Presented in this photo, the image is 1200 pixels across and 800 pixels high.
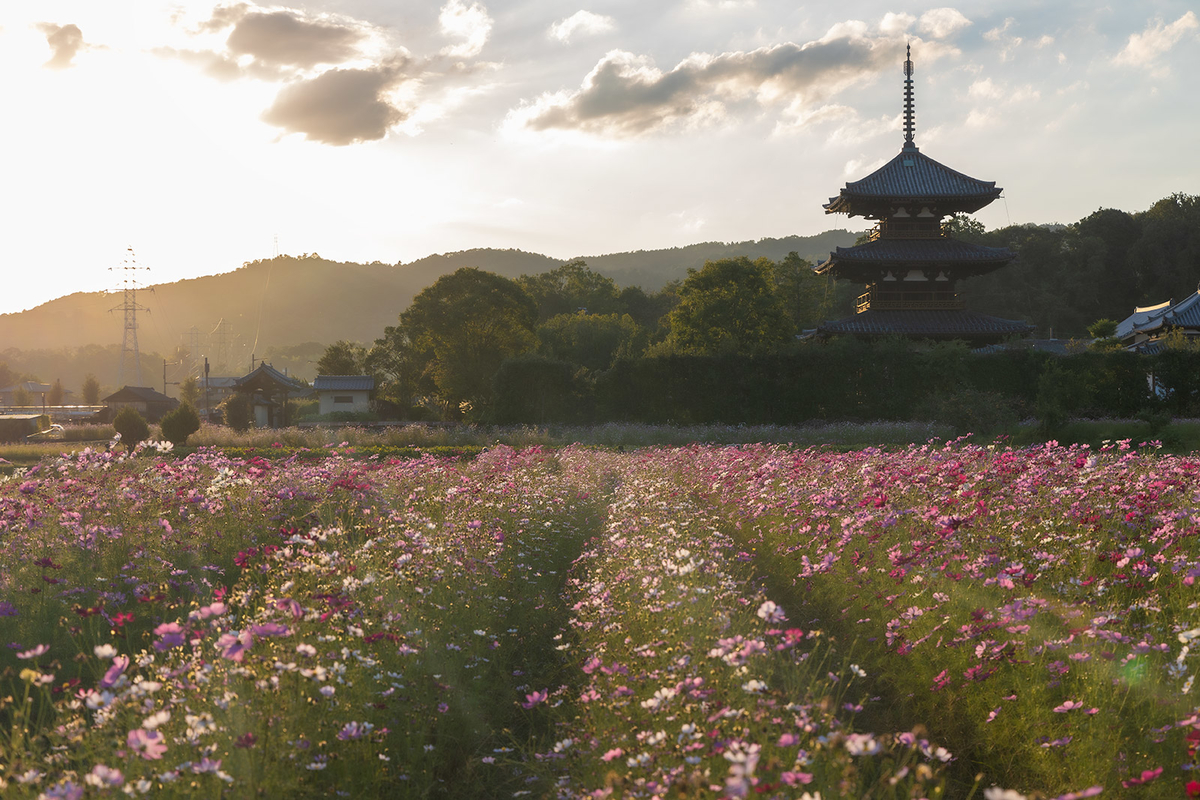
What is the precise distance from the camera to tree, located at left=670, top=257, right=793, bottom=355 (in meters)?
45.2

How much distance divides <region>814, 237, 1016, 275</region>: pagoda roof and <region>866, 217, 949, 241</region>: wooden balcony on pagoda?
3.25ft

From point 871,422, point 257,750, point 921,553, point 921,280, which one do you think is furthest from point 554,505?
point 921,280

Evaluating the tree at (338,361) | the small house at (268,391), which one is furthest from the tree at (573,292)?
the small house at (268,391)

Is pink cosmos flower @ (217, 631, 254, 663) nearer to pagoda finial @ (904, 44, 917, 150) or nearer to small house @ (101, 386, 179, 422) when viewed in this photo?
pagoda finial @ (904, 44, 917, 150)

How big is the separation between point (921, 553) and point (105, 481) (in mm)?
7961

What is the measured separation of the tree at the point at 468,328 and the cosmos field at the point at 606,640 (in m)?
38.8

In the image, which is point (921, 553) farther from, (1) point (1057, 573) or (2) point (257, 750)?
(2) point (257, 750)

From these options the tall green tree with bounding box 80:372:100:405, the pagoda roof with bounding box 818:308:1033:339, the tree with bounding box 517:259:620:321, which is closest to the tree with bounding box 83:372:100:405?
the tall green tree with bounding box 80:372:100:405

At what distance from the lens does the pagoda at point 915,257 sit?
33.3m

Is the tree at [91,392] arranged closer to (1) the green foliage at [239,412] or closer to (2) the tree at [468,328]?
(2) the tree at [468,328]

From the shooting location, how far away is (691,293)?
46.5 m

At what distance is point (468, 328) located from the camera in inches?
1922

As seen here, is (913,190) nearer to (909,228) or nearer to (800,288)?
(909,228)

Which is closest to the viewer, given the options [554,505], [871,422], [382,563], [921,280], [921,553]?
[382,563]
